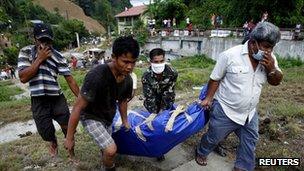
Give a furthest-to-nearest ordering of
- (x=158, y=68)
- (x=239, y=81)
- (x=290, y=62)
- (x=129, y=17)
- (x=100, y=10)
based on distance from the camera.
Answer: (x=100, y=10)
(x=129, y=17)
(x=290, y=62)
(x=158, y=68)
(x=239, y=81)

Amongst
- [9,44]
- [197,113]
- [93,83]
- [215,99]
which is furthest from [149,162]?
[9,44]

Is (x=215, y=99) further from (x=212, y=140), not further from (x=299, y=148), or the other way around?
(x=299, y=148)

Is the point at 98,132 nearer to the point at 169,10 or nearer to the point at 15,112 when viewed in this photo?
the point at 15,112

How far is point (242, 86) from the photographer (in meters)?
3.05

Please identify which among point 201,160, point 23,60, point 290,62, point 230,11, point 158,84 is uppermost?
point 230,11

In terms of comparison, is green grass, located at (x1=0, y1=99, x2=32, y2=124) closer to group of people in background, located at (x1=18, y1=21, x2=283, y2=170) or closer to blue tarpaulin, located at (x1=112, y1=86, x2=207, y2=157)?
group of people in background, located at (x1=18, y1=21, x2=283, y2=170)

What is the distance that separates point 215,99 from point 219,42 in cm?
1640

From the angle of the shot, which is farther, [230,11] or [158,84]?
[230,11]

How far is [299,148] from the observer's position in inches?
156

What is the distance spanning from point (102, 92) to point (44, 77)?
36.5 inches

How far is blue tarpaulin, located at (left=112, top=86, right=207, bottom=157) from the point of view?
3291 mm

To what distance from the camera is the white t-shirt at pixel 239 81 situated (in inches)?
119

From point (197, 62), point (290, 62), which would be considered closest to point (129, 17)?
point (197, 62)

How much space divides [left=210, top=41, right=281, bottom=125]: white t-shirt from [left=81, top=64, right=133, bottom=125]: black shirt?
0.97 metres
